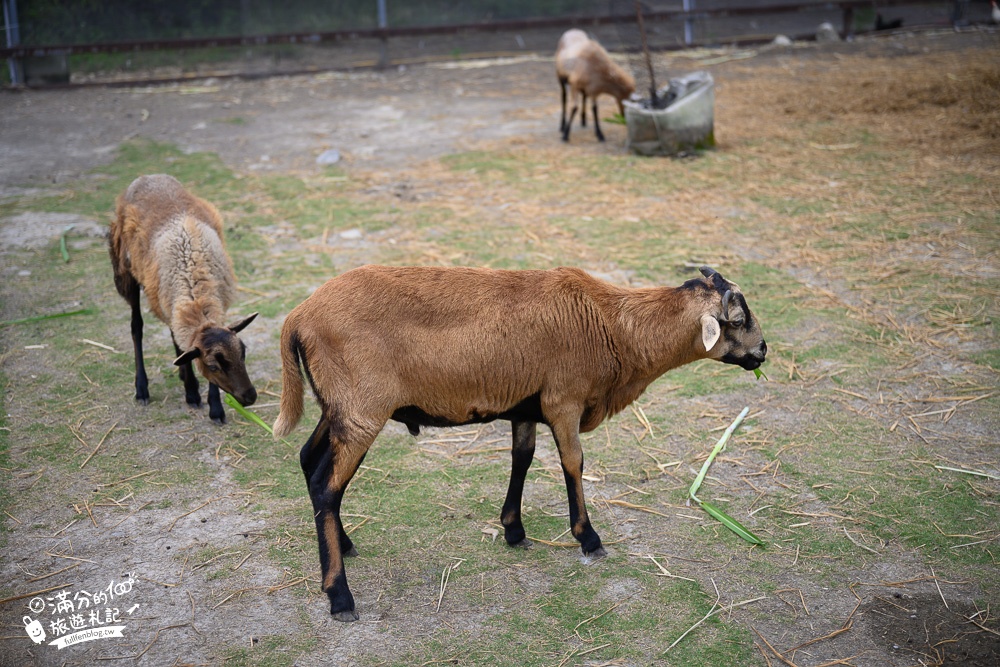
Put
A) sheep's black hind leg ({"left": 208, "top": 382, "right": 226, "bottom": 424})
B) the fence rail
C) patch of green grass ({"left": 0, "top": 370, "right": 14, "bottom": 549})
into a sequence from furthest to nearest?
the fence rail
sheep's black hind leg ({"left": 208, "top": 382, "right": 226, "bottom": 424})
patch of green grass ({"left": 0, "top": 370, "right": 14, "bottom": 549})

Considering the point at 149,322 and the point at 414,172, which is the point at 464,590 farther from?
the point at 414,172

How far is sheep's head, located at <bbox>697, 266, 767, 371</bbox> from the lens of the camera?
4.59 m

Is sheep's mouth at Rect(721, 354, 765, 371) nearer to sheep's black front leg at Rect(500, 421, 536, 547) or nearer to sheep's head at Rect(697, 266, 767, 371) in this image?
sheep's head at Rect(697, 266, 767, 371)

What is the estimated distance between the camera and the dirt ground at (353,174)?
4.11 metres

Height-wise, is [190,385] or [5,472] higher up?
[190,385]

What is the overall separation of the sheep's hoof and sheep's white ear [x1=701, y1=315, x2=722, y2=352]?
222cm

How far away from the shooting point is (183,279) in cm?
610

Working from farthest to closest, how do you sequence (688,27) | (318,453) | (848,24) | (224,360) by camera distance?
(688,27) < (848,24) < (224,360) < (318,453)

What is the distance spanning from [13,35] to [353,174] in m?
9.88

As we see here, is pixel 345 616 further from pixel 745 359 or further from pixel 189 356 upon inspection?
pixel 745 359

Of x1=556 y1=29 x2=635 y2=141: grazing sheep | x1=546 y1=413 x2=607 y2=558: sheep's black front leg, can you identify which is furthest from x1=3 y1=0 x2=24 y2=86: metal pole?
x1=546 y1=413 x2=607 y2=558: sheep's black front leg

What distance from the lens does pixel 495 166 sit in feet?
37.8

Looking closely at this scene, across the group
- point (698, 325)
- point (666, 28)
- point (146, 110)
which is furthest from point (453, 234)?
point (666, 28)

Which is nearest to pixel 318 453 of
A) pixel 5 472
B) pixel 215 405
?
pixel 215 405
